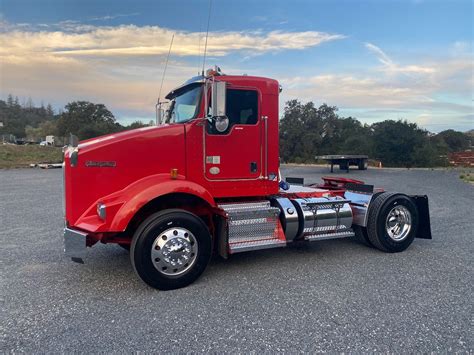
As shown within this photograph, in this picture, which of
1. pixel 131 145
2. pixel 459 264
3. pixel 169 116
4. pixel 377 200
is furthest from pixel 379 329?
pixel 169 116

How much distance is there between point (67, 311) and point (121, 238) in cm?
115

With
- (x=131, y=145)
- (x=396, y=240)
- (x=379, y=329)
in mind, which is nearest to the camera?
(x=379, y=329)

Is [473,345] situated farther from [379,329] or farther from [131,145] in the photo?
[131,145]

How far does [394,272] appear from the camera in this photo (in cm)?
502

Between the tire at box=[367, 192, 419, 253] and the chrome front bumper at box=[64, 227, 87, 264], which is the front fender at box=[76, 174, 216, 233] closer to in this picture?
the chrome front bumper at box=[64, 227, 87, 264]

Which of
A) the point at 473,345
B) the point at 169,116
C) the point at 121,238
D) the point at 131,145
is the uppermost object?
the point at 169,116

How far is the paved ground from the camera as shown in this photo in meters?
3.26

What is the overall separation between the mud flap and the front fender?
157 inches

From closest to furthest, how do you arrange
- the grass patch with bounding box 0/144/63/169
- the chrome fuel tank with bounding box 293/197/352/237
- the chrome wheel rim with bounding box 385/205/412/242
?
the chrome fuel tank with bounding box 293/197/352/237, the chrome wheel rim with bounding box 385/205/412/242, the grass patch with bounding box 0/144/63/169

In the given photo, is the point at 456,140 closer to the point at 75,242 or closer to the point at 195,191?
the point at 195,191

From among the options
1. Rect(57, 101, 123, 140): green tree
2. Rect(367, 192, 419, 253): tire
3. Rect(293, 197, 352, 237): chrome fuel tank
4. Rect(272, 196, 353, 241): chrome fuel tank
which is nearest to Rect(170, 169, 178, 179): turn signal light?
Rect(272, 196, 353, 241): chrome fuel tank

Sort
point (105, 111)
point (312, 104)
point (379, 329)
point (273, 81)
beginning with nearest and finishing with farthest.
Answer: point (379, 329) < point (273, 81) < point (312, 104) < point (105, 111)

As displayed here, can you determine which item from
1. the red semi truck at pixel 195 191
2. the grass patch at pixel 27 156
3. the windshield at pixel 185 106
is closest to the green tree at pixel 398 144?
the grass patch at pixel 27 156

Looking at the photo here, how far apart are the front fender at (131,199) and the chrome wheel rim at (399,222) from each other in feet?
10.9
